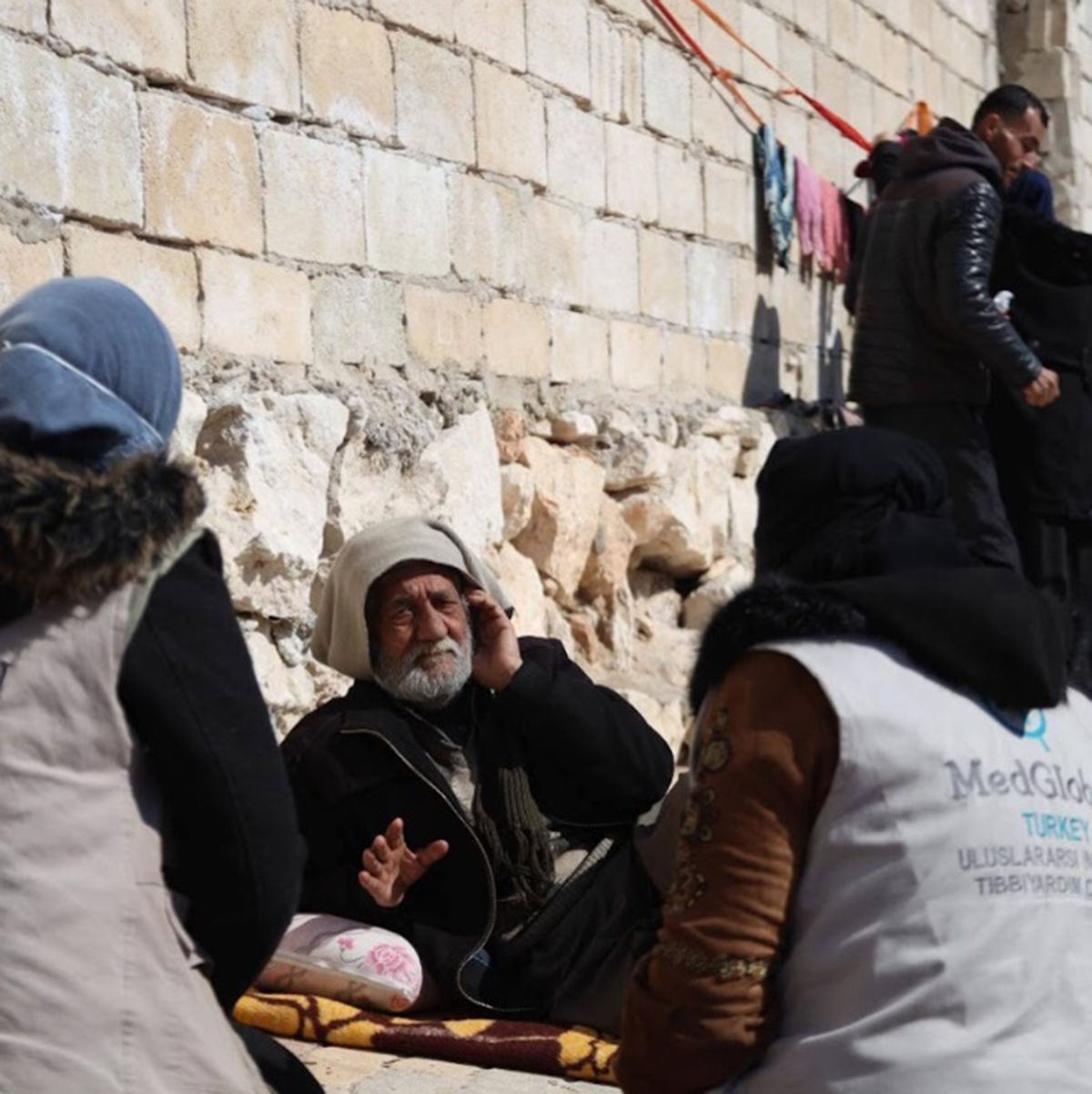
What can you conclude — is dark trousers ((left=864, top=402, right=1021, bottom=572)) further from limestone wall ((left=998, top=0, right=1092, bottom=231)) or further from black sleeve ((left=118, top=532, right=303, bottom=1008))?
limestone wall ((left=998, top=0, right=1092, bottom=231))

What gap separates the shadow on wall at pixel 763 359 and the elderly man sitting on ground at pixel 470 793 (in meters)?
4.05

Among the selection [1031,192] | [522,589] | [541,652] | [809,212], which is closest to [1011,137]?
[1031,192]

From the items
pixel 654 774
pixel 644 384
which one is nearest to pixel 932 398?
pixel 644 384

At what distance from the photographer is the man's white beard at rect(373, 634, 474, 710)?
13.1ft

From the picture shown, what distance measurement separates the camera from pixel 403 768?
3918 millimetres

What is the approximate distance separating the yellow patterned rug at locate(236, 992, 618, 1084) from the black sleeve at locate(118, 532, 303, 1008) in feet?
5.50

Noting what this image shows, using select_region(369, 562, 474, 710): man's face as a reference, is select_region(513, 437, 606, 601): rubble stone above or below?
above

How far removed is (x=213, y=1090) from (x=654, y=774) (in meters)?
2.07

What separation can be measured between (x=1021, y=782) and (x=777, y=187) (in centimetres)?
622

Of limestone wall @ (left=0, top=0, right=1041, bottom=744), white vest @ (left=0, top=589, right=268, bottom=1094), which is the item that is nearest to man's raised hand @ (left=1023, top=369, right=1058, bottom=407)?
limestone wall @ (left=0, top=0, right=1041, bottom=744)

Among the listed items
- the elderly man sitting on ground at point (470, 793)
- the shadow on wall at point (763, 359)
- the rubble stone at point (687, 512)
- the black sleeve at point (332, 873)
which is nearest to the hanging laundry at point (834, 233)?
the shadow on wall at point (763, 359)

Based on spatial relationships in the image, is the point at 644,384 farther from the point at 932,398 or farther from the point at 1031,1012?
the point at 1031,1012

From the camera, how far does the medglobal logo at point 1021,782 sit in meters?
2.13

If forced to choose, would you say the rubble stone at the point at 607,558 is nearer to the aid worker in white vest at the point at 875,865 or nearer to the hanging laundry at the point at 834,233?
the hanging laundry at the point at 834,233
